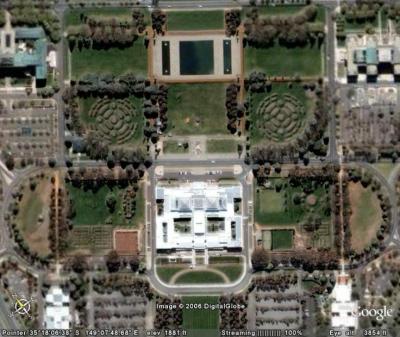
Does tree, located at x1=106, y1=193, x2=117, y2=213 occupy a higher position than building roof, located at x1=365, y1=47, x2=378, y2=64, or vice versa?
building roof, located at x1=365, y1=47, x2=378, y2=64

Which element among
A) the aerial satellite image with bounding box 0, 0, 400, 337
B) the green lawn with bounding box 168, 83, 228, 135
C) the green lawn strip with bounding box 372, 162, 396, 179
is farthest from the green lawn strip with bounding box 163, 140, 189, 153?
the green lawn strip with bounding box 372, 162, 396, 179

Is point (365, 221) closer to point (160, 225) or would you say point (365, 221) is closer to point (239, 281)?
point (239, 281)

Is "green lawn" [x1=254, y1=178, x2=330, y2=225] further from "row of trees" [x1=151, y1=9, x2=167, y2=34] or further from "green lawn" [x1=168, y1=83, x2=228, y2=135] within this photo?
"row of trees" [x1=151, y1=9, x2=167, y2=34]

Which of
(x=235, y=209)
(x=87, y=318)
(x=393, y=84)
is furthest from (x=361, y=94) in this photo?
(x=87, y=318)

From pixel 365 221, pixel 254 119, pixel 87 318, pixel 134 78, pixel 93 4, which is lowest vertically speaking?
pixel 87 318

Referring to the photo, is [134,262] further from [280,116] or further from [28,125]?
[280,116]
